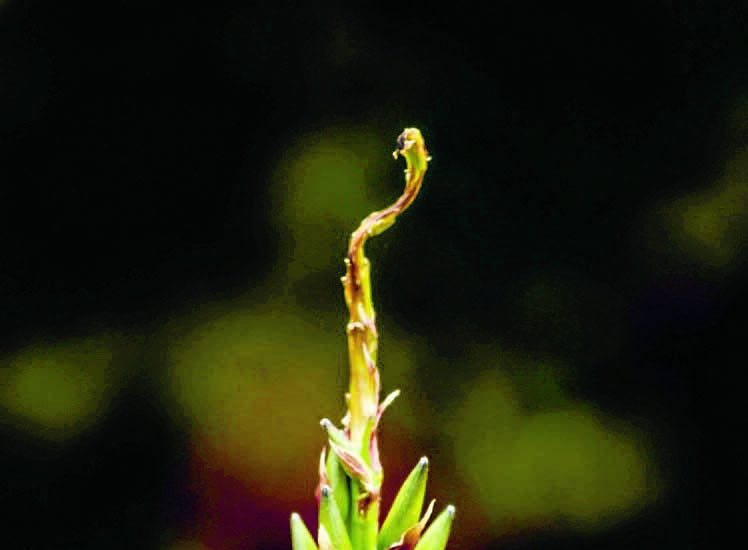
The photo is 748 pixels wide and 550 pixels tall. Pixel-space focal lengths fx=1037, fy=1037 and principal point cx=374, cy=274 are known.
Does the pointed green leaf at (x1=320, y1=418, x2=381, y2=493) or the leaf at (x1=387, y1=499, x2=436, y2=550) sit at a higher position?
the pointed green leaf at (x1=320, y1=418, x2=381, y2=493)

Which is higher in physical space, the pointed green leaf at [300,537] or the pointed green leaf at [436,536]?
the pointed green leaf at [300,537]

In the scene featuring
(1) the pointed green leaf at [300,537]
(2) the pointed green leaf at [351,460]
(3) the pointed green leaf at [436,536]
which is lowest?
(3) the pointed green leaf at [436,536]

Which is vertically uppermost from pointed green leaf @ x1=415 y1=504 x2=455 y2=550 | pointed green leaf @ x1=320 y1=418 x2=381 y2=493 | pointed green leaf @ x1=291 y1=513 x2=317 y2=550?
pointed green leaf @ x1=320 y1=418 x2=381 y2=493

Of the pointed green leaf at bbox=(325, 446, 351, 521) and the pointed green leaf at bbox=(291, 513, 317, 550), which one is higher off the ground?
the pointed green leaf at bbox=(325, 446, 351, 521)
